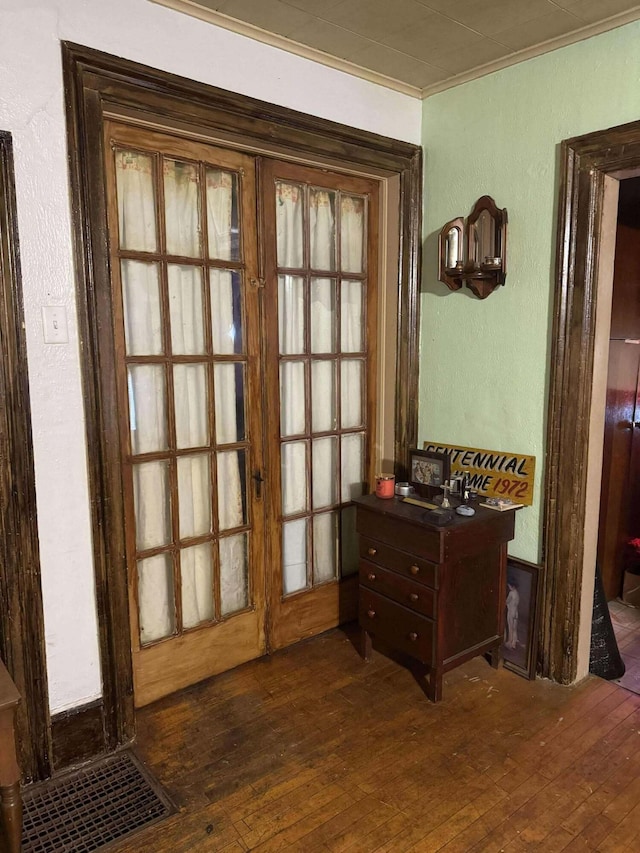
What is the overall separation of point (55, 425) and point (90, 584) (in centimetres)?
59

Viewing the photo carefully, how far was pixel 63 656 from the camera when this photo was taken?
2.15m

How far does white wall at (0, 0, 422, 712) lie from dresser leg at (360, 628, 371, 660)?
3.85 ft

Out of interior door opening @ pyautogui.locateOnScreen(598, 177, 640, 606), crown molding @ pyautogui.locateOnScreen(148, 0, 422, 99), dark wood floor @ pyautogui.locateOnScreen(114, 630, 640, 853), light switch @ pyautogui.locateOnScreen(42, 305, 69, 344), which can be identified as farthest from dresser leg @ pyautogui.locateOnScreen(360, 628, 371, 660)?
crown molding @ pyautogui.locateOnScreen(148, 0, 422, 99)

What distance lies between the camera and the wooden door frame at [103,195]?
2.03 meters

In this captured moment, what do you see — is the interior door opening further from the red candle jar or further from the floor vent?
the floor vent

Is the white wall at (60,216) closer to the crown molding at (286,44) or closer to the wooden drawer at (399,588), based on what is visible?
the crown molding at (286,44)

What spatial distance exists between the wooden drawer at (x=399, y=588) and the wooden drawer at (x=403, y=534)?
135mm

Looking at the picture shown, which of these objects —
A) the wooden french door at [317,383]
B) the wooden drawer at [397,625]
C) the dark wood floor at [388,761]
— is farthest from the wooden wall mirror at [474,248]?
the dark wood floor at [388,761]

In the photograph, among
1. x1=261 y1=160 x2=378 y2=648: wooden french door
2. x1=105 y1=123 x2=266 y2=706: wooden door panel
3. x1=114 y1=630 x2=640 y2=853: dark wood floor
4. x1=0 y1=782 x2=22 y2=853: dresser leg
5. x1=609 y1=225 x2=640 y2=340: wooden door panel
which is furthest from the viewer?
x1=609 y1=225 x2=640 y2=340: wooden door panel

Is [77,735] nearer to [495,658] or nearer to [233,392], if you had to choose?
[233,392]

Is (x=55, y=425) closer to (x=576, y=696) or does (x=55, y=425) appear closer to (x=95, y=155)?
(x=95, y=155)

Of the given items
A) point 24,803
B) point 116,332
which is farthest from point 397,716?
point 116,332

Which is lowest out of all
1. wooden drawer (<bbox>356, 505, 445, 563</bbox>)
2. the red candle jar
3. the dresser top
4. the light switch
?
wooden drawer (<bbox>356, 505, 445, 563</bbox>)

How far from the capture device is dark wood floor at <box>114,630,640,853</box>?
187 centimetres
